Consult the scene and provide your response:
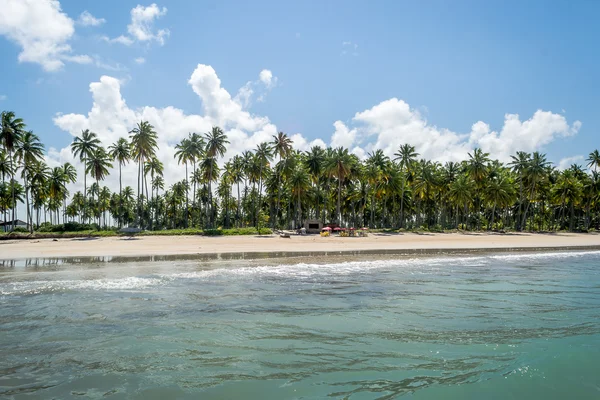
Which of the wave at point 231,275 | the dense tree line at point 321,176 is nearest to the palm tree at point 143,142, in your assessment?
the dense tree line at point 321,176

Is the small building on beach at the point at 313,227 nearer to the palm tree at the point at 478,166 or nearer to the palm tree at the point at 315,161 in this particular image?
the palm tree at the point at 315,161

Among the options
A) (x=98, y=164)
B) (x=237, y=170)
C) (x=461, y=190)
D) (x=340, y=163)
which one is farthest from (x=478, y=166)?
(x=98, y=164)

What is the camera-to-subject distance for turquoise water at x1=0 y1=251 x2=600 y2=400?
5.80 m

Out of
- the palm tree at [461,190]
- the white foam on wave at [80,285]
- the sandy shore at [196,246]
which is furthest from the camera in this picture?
the palm tree at [461,190]

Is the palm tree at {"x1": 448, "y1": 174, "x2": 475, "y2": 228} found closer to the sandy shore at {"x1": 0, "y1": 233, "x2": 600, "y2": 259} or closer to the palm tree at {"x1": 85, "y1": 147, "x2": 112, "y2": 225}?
the sandy shore at {"x1": 0, "y1": 233, "x2": 600, "y2": 259}

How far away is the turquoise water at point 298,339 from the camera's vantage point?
5797mm

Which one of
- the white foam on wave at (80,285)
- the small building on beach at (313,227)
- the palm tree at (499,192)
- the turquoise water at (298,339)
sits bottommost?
the turquoise water at (298,339)

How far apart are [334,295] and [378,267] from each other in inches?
336

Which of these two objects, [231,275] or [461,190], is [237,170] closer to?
[461,190]

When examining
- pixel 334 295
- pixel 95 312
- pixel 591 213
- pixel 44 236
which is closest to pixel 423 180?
pixel 591 213

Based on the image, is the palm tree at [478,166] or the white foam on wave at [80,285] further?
the palm tree at [478,166]

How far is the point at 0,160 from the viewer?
63281 mm

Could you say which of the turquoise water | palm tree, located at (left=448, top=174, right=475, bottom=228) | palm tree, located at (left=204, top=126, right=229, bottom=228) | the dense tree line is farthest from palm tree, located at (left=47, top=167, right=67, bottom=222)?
palm tree, located at (left=448, top=174, right=475, bottom=228)

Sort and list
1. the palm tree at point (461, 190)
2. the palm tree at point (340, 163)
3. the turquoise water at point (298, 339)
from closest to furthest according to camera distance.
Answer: the turquoise water at point (298, 339) < the palm tree at point (340, 163) < the palm tree at point (461, 190)
